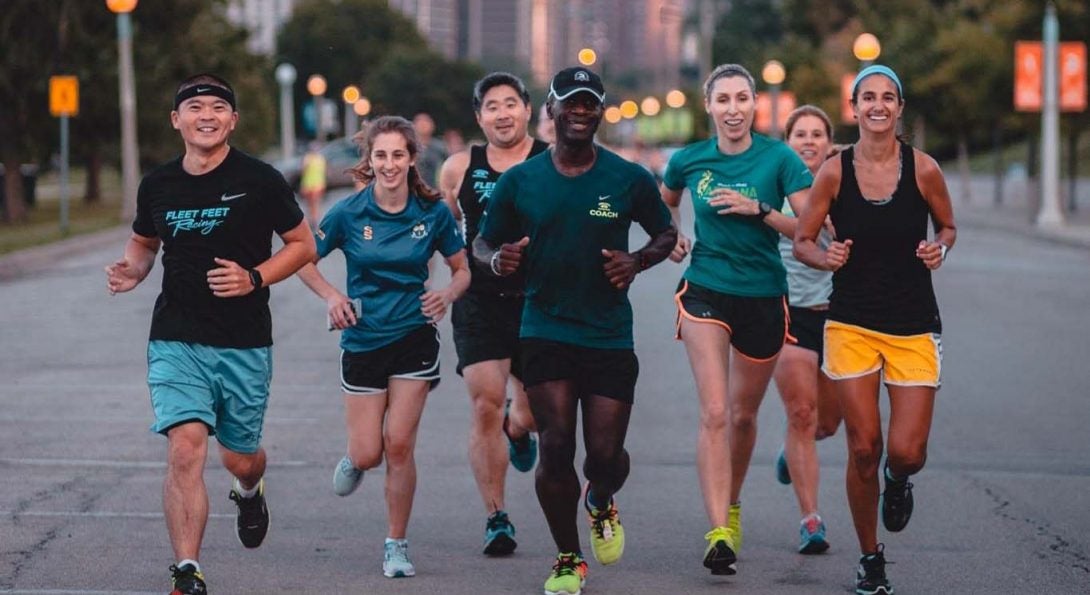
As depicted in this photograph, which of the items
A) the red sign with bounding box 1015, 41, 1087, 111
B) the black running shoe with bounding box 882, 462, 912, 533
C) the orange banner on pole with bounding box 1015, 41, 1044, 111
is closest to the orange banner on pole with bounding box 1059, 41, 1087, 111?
the red sign with bounding box 1015, 41, 1087, 111

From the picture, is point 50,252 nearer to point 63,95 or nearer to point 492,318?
point 63,95

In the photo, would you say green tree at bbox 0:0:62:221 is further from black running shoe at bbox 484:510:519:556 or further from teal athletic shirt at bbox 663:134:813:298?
teal athletic shirt at bbox 663:134:813:298

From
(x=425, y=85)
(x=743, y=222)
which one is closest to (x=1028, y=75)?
(x=743, y=222)

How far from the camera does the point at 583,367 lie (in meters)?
7.33

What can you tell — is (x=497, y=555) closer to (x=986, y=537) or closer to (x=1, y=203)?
(x=986, y=537)

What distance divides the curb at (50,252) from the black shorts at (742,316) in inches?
749

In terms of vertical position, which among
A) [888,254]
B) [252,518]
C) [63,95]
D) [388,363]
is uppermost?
[63,95]

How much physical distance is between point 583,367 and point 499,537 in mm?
1257

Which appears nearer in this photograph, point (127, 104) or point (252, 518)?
point (252, 518)

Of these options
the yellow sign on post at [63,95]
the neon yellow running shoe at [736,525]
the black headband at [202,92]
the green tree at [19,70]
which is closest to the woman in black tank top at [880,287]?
the neon yellow running shoe at [736,525]

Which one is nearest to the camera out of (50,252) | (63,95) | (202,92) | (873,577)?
(202,92)

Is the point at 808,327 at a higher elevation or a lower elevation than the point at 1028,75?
lower

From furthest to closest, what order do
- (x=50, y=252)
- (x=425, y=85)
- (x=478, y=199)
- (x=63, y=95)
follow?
(x=425, y=85), (x=63, y=95), (x=50, y=252), (x=478, y=199)

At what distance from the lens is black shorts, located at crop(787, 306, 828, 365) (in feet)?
28.9
